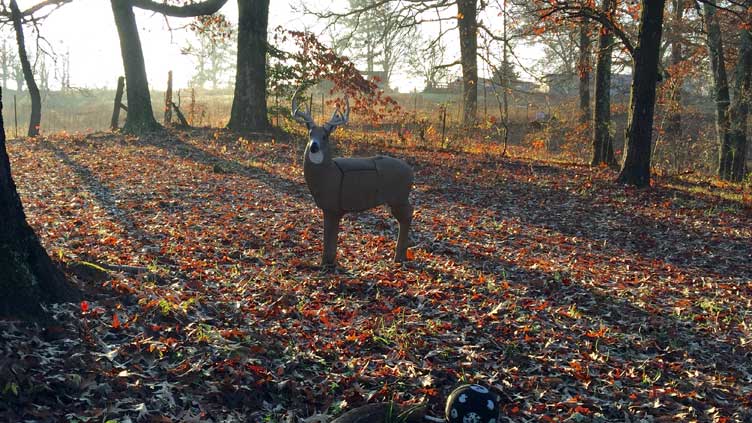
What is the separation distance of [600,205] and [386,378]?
29.2ft

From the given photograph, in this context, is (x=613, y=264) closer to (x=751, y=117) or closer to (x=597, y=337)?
(x=597, y=337)

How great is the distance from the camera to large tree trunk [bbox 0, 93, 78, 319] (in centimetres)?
470

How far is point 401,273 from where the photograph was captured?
796 cm

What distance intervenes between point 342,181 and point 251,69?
518 inches

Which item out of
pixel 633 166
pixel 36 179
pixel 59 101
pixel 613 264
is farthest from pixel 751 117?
pixel 59 101

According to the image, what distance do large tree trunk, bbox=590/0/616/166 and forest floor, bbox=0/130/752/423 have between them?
4482 millimetres

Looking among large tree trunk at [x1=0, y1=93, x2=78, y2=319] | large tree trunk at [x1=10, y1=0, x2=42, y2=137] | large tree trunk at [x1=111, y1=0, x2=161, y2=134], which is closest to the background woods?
large tree trunk at [x1=0, y1=93, x2=78, y2=319]

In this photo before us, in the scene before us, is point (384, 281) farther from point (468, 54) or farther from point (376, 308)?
point (468, 54)

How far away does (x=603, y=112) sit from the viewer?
17.3m

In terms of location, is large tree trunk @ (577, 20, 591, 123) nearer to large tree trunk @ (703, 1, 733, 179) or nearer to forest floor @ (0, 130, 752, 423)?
large tree trunk @ (703, 1, 733, 179)

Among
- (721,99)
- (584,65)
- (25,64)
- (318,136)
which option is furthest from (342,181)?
(25,64)

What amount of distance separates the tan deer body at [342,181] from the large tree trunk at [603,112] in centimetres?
1109

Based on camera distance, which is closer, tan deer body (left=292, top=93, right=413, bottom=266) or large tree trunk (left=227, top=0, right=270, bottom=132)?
tan deer body (left=292, top=93, right=413, bottom=266)

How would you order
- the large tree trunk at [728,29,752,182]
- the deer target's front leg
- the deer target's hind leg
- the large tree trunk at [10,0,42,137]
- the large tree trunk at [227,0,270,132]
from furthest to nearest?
the large tree trunk at [10,0,42,137] < the large tree trunk at [227,0,270,132] < the large tree trunk at [728,29,752,182] < the deer target's hind leg < the deer target's front leg
